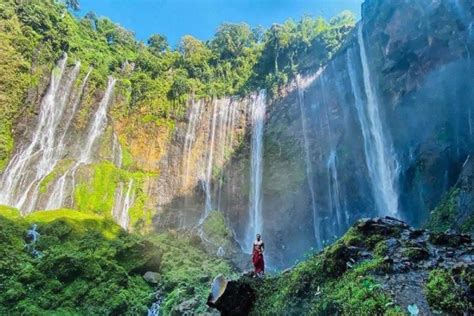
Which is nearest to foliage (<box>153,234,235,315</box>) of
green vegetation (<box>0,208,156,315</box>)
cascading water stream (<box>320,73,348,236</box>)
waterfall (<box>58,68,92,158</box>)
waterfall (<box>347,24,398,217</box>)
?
green vegetation (<box>0,208,156,315</box>)

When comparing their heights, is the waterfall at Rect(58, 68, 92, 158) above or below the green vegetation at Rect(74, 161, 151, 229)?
above

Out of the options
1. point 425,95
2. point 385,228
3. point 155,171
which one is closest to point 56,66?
point 155,171

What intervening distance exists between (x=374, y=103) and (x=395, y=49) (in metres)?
3.20

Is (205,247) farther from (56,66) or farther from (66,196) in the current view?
(56,66)

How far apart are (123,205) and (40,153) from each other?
6146mm

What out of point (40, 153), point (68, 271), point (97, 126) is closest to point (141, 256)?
point (68, 271)

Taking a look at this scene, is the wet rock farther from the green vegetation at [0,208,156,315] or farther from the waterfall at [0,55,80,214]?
the waterfall at [0,55,80,214]

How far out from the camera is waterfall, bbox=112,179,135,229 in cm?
2536

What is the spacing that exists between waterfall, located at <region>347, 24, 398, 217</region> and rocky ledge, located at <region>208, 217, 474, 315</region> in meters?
14.9

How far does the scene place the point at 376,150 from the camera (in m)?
23.4

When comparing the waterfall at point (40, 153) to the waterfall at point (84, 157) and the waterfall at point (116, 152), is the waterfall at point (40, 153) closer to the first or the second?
the waterfall at point (84, 157)

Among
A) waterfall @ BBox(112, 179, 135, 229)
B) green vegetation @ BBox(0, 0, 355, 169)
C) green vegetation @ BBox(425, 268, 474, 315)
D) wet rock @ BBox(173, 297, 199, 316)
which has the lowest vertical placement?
green vegetation @ BBox(425, 268, 474, 315)

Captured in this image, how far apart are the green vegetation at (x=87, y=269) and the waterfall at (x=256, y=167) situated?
7.78 meters

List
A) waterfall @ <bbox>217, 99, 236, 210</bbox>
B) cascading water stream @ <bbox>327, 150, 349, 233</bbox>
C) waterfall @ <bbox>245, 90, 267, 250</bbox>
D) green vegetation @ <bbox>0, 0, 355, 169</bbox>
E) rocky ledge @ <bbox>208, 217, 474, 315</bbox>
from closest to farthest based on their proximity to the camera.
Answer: rocky ledge @ <bbox>208, 217, 474, 315</bbox>
cascading water stream @ <bbox>327, 150, 349, 233</bbox>
waterfall @ <bbox>245, 90, 267, 250</bbox>
green vegetation @ <bbox>0, 0, 355, 169</bbox>
waterfall @ <bbox>217, 99, 236, 210</bbox>
